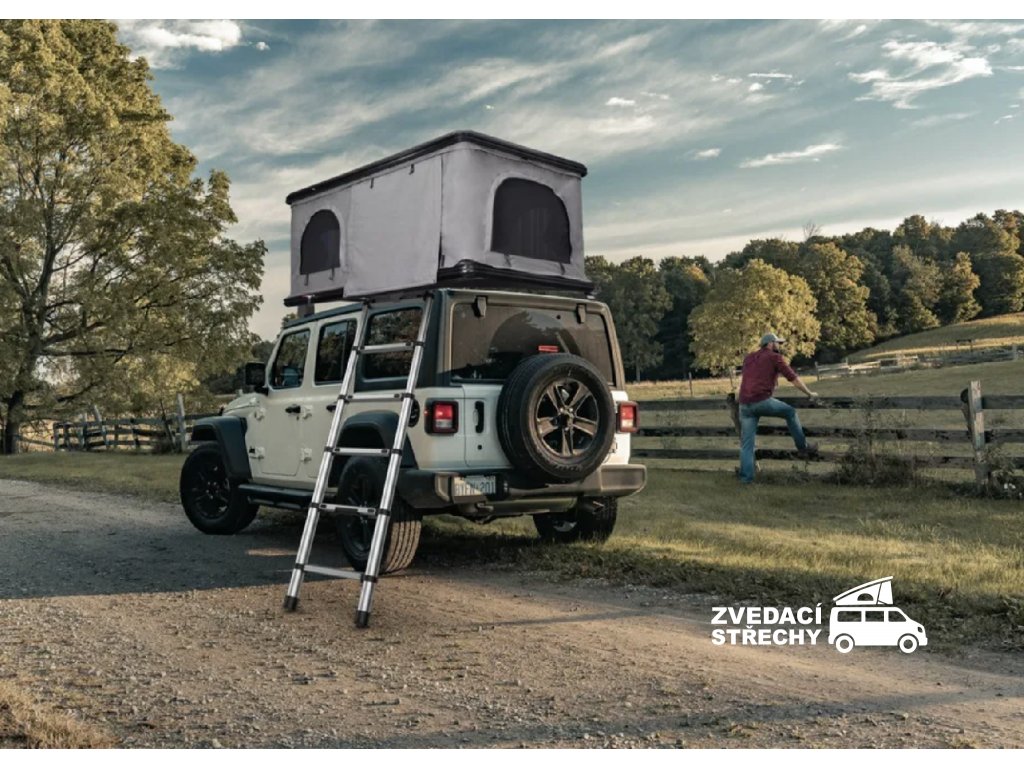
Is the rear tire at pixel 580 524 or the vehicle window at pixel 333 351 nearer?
the vehicle window at pixel 333 351

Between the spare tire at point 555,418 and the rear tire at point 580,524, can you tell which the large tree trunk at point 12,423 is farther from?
the spare tire at point 555,418

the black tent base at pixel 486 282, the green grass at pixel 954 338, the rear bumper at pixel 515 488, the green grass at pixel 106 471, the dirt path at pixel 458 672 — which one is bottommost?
the green grass at pixel 106 471

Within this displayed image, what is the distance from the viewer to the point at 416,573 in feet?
23.5

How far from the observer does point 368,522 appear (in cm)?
690

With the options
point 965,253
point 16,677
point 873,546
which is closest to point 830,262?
point 965,253

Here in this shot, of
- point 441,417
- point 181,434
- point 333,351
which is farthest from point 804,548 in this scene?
point 181,434

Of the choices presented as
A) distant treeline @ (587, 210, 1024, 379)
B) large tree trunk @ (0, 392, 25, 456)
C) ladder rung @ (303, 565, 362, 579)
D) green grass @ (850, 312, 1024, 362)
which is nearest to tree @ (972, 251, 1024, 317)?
distant treeline @ (587, 210, 1024, 379)

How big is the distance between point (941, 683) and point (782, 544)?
3.59 meters

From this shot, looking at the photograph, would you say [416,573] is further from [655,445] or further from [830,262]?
[830,262]

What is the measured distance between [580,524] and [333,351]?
2.69 m

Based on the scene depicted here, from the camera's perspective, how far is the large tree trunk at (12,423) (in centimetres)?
2727

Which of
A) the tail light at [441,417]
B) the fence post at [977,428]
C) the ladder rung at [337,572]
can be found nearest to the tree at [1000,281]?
the fence post at [977,428]

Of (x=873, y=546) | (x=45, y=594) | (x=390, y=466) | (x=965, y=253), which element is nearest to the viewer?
(x=390, y=466)

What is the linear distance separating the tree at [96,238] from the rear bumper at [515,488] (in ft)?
70.5
